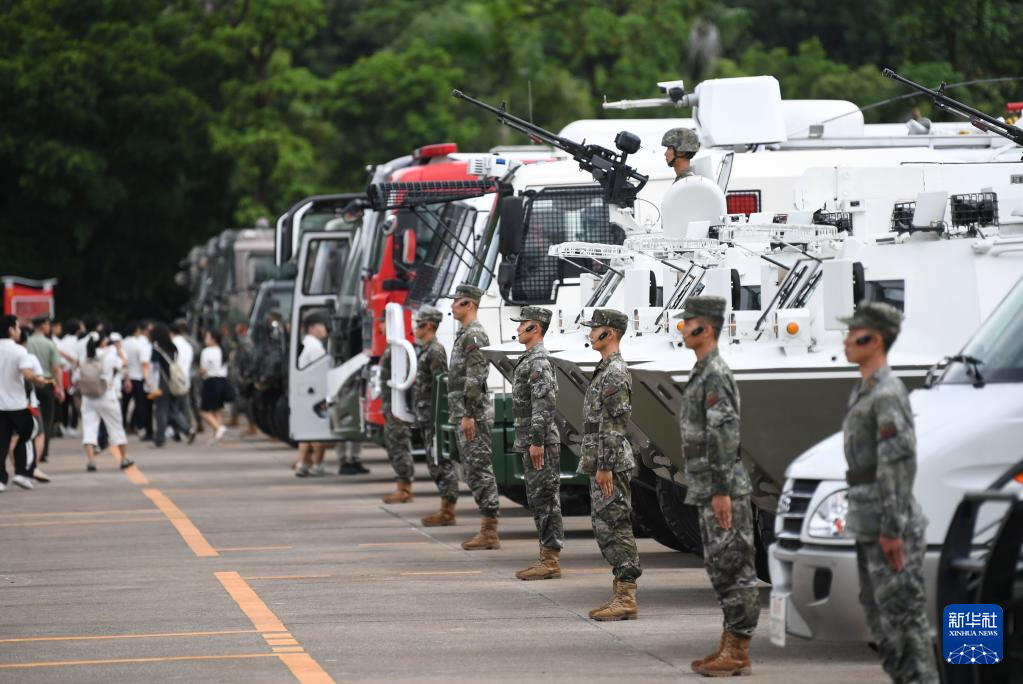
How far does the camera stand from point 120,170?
51812 mm

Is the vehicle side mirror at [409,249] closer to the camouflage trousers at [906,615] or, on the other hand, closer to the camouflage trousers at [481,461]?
the camouflage trousers at [481,461]

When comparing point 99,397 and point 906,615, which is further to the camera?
point 99,397

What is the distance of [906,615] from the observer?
7.59 meters

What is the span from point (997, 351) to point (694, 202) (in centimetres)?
608

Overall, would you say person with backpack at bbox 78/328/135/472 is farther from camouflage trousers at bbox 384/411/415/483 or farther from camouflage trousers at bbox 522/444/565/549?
camouflage trousers at bbox 522/444/565/549

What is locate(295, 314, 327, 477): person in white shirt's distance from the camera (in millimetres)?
24422

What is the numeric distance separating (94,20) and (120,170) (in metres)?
4.04

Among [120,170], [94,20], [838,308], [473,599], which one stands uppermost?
[94,20]

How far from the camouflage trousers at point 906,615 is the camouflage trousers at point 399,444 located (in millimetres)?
11701

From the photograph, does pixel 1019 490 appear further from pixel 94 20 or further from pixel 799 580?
pixel 94 20

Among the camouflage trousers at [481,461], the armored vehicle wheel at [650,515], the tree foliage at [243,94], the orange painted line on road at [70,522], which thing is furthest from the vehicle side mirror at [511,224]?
Answer: the tree foliage at [243,94]

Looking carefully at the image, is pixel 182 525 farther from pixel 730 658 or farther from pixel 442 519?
pixel 730 658

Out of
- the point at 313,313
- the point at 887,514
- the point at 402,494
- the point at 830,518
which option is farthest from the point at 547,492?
the point at 313,313

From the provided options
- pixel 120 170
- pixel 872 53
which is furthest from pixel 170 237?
pixel 872 53
